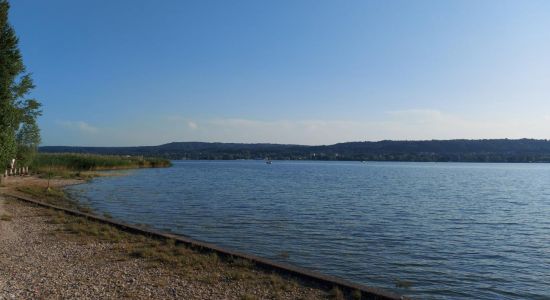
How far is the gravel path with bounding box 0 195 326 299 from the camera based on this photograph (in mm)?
9602

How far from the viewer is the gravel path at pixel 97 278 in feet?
31.5

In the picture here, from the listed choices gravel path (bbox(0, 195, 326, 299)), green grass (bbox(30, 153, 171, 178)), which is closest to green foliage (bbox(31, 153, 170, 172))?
green grass (bbox(30, 153, 171, 178))

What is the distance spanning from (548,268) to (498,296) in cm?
440

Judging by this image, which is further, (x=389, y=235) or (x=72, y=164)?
(x=72, y=164)

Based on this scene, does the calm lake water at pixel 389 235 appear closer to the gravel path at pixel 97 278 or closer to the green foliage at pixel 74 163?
the gravel path at pixel 97 278

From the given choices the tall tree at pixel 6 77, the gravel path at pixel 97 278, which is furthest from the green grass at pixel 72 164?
the gravel path at pixel 97 278

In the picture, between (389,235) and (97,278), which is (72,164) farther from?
(97,278)

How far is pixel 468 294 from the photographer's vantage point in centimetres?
1209

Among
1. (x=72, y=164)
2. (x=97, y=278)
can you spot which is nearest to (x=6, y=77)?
(x=97, y=278)

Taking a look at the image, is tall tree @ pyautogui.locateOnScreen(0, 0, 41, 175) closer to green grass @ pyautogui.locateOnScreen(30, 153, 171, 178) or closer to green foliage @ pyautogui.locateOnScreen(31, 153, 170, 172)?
green grass @ pyautogui.locateOnScreen(30, 153, 171, 178)

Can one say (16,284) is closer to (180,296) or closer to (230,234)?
(180,296)

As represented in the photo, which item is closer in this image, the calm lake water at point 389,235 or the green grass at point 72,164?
the calm lake water at point 389,235

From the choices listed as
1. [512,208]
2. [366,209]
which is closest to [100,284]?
[366,209]

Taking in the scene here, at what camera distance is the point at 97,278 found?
35.1 feet
